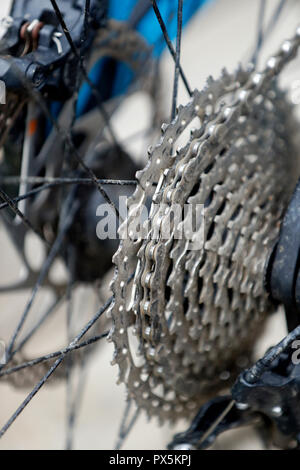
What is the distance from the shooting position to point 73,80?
0.50m

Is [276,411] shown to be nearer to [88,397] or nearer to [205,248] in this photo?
[205,248]

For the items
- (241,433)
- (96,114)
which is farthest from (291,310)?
(96,114)

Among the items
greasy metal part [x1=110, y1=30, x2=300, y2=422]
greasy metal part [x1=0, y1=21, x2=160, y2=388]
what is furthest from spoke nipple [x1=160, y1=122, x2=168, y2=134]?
greasy metal part [x1=0, y1=21, x2=160, y2=388]

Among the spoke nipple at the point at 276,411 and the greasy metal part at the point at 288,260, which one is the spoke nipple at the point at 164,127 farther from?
the spoke nipple at the point at 276,411

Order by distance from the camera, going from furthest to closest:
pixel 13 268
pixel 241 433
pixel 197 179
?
pixel 13 268 → pixel 241 433 → pixel 197 179

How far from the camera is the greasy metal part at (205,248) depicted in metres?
0.41

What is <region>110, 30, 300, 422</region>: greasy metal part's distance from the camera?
412mm

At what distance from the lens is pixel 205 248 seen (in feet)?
1.49

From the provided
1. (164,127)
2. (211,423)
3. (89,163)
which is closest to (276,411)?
(211,423)
